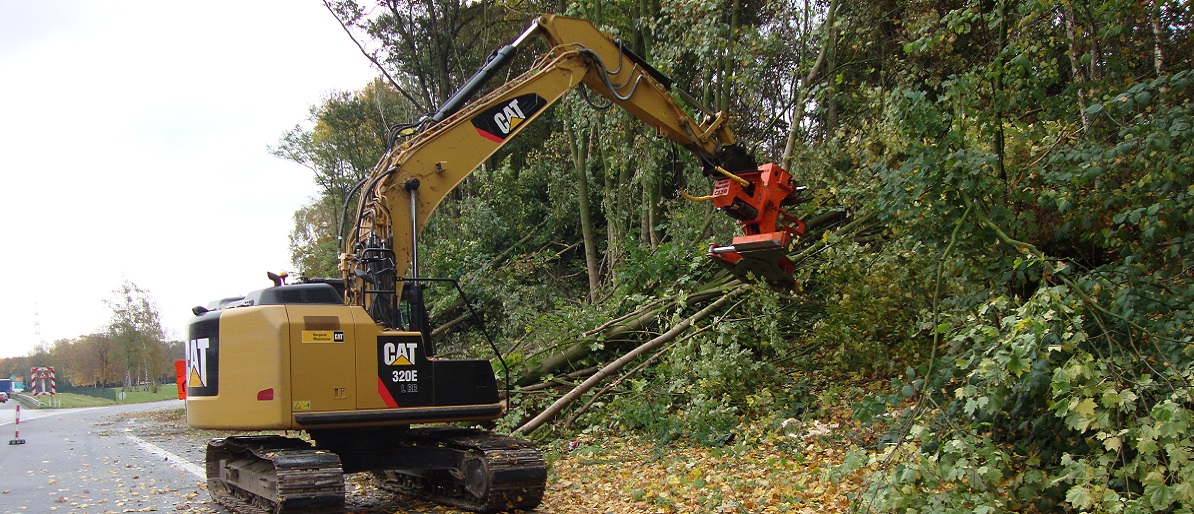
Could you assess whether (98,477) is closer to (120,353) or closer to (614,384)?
(614,384)

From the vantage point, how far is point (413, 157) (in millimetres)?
7734

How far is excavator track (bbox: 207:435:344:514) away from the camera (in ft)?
21.3

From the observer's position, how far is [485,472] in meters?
7.00

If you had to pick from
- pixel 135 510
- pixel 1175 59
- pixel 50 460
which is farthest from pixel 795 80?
pixel 50 460

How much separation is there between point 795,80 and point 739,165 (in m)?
4.95

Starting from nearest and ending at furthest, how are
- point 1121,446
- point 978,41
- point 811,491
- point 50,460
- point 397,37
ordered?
point 1121,446 < point 811,491 < point 978,41 < point 50,460 < point 397,37

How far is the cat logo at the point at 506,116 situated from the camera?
26.6 feet

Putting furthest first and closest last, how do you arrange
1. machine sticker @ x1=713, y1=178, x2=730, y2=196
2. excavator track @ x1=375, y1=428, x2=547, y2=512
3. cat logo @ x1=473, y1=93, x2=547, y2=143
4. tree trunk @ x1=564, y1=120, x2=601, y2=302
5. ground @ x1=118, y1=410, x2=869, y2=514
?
1. tree trunk @ x1=564, y1=120, x2=601, y2=302
2. machine sticker @ x1=713, y1=178, x2=730, y2=196
3. cat logo @ x1=473, y1=93, x2=547, y2=143
4. excavator track @ x1=375, y1=428, x2=547, y2=512
5. ground @ x1=118, y1=410, x2=869, y2=514

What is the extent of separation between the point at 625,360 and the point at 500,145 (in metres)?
3.13

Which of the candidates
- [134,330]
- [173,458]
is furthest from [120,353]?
[173,458]

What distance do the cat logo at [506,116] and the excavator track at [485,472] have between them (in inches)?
108

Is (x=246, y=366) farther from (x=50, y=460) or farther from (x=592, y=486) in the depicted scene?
(x=50, y=460)

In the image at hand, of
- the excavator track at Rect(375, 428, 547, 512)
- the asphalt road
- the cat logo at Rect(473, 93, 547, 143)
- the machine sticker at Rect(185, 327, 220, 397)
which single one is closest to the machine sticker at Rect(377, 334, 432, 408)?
the excavator track at Rect(375, 428, 547, 512)

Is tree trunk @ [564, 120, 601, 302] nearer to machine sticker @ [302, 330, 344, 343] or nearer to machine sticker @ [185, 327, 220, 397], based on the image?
machine sticker @ [185, 327, 220, 397]
